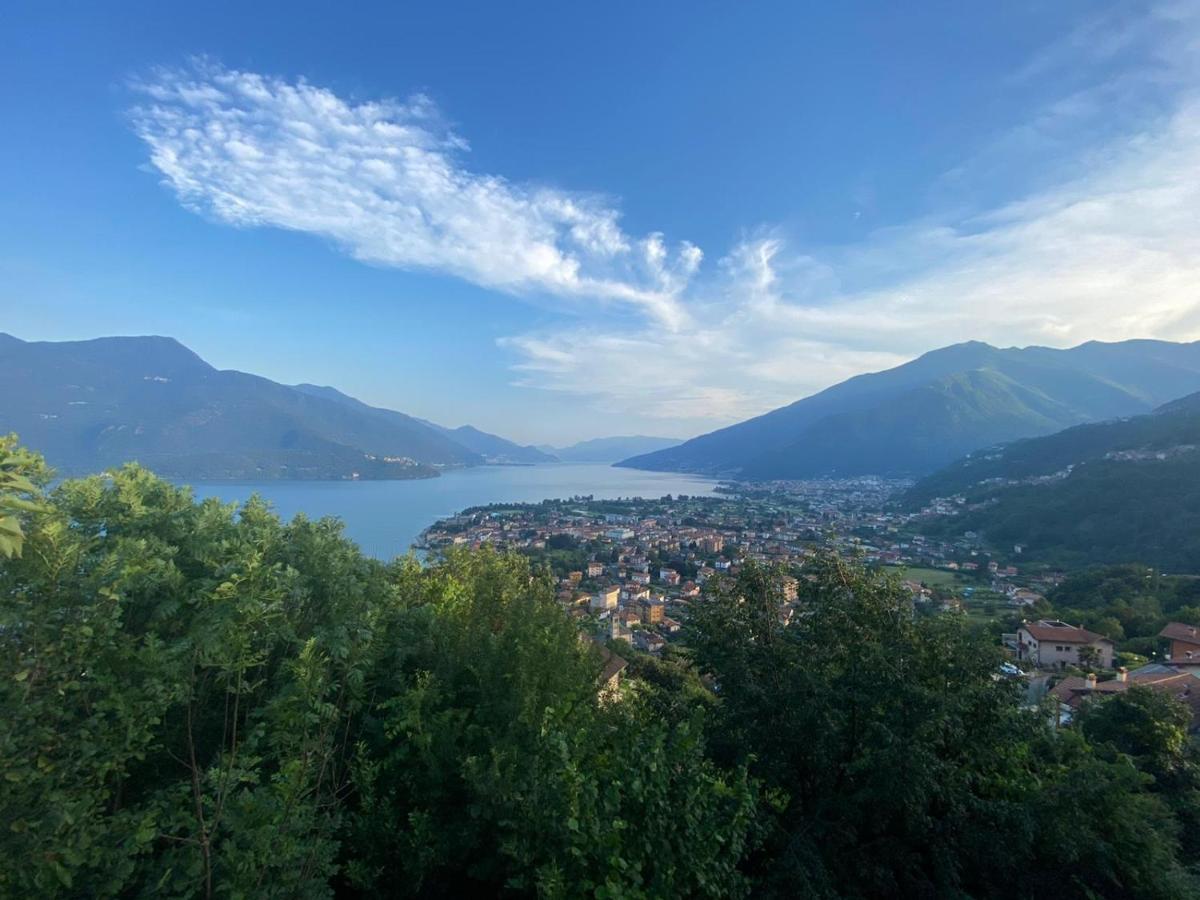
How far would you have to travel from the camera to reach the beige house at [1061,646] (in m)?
18.0

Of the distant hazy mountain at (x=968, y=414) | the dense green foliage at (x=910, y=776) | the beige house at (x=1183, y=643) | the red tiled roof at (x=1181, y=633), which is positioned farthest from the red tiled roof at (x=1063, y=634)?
the distant hazy mountain at (x=968, y=414)

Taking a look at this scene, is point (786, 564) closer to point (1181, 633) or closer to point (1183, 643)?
point (1183, 643)

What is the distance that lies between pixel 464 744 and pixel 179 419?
432ft

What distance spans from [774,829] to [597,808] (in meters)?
1.82

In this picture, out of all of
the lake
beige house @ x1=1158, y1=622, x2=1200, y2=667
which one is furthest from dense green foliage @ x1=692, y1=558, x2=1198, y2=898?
beige house @ x1=1158, y1=622, x2=1200, y2=667

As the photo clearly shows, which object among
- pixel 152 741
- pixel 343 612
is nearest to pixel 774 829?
pixel 343 612

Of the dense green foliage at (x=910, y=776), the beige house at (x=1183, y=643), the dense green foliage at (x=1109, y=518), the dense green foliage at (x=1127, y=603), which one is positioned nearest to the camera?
the dense green foliage at (x=910, y=776)

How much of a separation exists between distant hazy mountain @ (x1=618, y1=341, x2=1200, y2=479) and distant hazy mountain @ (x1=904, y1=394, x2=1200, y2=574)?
50.2m

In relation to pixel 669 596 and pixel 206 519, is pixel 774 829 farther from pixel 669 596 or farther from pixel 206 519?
pixel 669 596

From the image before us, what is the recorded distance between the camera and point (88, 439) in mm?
81438

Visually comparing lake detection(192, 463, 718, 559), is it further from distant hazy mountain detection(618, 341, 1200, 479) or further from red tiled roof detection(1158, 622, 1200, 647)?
distant hazy mountain detection(618, 341, 1200, 479)

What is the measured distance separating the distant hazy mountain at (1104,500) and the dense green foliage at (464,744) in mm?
38020

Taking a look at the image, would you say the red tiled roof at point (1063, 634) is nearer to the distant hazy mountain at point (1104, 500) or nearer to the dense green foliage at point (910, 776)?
the distant hazy mountain at point (1104, 500)

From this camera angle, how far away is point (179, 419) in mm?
107500
